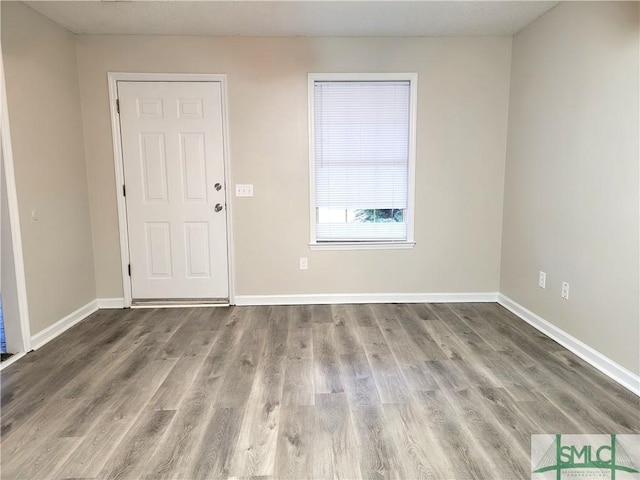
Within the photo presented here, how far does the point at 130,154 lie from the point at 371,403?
299 centimetres

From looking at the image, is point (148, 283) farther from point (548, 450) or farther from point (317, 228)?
point (548, 450)

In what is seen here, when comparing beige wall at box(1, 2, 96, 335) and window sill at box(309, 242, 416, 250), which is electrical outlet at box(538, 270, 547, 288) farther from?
beige wall at box(1, 2, 96, 335)

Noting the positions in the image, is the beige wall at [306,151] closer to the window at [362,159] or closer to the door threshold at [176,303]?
the window at [362,159]

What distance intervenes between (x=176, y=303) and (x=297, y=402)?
81.2 inches

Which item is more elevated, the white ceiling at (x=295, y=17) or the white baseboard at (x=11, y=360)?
the white ceiling at (x=295, y=17)

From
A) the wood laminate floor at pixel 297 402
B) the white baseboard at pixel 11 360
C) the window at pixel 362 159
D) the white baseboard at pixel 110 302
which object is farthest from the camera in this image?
the white baseboard at pixel 110 302

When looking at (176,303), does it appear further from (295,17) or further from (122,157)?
(295,17)

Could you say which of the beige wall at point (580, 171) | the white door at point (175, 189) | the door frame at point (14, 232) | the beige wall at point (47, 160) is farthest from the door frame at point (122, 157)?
the beige wall at point (580, 171)

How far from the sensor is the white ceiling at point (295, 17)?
2676mm

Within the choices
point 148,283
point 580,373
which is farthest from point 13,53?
point 580,373

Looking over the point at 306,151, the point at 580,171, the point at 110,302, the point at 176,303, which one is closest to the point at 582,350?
the point at 580,171

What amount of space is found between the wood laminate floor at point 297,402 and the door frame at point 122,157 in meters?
0.65

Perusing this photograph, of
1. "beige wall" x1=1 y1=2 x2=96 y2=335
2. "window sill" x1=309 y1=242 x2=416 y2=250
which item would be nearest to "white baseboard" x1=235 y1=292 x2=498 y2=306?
"window sill" x1=309 y1=242 x2=416 y2=250

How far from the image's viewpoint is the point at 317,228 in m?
3.57
